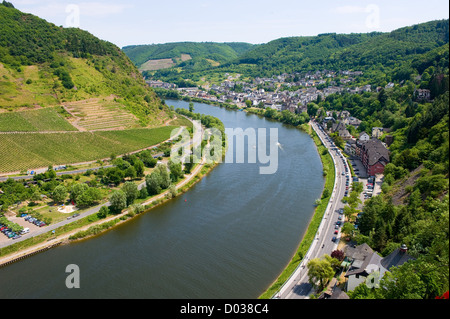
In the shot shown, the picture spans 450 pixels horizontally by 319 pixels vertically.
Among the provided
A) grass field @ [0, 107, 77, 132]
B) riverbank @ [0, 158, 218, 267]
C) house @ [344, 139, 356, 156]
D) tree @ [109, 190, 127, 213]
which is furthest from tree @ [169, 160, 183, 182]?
house @ [344, 139, 356, 156]

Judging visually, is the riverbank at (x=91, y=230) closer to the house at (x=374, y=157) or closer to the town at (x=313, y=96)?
the house at (x=374, y=157)

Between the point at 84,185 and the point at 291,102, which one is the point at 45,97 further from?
the point at 291,102

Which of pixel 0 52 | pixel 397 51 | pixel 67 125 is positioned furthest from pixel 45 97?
pixel 397 51

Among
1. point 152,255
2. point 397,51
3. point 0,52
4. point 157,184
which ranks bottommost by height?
point 152,255

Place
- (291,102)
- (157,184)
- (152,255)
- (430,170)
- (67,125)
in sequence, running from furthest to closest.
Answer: (291,102) → (67,125) → (157,184) → (430,170) → (152,255)

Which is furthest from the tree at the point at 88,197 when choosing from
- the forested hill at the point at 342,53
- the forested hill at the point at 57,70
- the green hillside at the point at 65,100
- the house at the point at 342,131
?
the forested hill at the point at 342,53

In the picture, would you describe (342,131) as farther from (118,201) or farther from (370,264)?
(118,201)

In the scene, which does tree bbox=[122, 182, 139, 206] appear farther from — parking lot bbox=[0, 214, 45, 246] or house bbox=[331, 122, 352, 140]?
house bbox=[331, 122, 352, 140]
